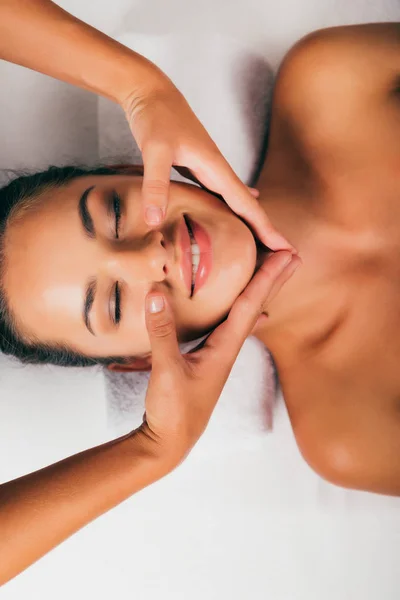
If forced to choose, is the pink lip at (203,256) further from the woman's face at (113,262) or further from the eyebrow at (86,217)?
the eyebrow at (86,217)

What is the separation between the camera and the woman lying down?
77cm

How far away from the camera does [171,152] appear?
2.40ft

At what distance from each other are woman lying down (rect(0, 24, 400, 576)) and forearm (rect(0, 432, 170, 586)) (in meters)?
0.19

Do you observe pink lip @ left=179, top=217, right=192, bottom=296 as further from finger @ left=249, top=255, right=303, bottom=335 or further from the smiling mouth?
finger @ left=249, top=255, right=303, bottom=335

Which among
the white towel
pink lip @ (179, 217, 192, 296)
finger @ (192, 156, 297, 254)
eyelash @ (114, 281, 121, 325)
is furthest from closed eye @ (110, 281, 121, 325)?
the white towel

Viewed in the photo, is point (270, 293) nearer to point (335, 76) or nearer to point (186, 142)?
point (186, 142)

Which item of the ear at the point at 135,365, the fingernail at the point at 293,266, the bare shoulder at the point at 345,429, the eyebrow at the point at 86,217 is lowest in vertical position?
the bare shoulder at the point at 345,429

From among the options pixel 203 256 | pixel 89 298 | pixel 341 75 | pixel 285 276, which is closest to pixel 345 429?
pixel 285 276

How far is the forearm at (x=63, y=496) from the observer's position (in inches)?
26.8

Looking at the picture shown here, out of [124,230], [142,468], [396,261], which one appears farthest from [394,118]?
[142,468]

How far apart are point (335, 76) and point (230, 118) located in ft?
0.90

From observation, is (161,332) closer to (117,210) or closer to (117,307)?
(117,307)

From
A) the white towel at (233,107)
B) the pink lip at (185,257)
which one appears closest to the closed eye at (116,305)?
the pink lip at (185,257)

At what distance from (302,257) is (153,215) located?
1.36 ft
